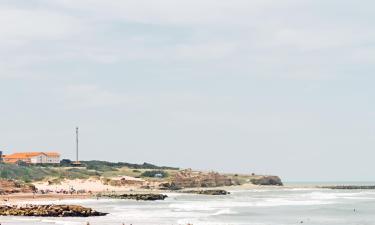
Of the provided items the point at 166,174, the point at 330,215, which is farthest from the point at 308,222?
the point at 166,174

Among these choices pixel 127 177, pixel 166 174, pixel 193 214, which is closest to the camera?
pixel 193 214

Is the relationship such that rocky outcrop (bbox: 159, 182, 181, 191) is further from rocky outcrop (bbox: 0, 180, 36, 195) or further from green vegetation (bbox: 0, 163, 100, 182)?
rocky outcrop (bbox: 0, 180, 36, 195)

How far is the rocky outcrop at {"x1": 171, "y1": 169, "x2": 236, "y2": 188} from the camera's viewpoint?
561 feet

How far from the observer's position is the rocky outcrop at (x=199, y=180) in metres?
171

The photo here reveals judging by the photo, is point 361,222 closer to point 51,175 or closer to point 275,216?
point 275,216

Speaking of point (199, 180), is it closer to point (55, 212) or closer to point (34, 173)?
point (34, 173)

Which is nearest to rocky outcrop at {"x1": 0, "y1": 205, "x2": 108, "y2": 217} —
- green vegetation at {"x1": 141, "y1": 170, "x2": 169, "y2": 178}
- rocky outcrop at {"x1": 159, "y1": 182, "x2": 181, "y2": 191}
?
rocky outcrop at {"x1": 159, "y1": 182, "x2": 181, "y2": 191}

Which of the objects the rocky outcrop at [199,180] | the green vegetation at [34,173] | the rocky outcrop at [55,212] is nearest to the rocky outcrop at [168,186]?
the rocky outcrop at [199,180]

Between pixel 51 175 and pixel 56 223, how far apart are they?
102993 millimetres

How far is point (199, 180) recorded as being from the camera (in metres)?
180

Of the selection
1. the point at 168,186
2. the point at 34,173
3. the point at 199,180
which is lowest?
the point at 168,186

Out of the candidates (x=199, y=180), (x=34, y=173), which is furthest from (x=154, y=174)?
(x=34, y=173)

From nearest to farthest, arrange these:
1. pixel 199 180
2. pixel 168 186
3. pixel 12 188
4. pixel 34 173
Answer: pixel 12 188 < pixel 34 173 < pixel 168 186 < pixel 199 180

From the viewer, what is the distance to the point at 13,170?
158 metres
